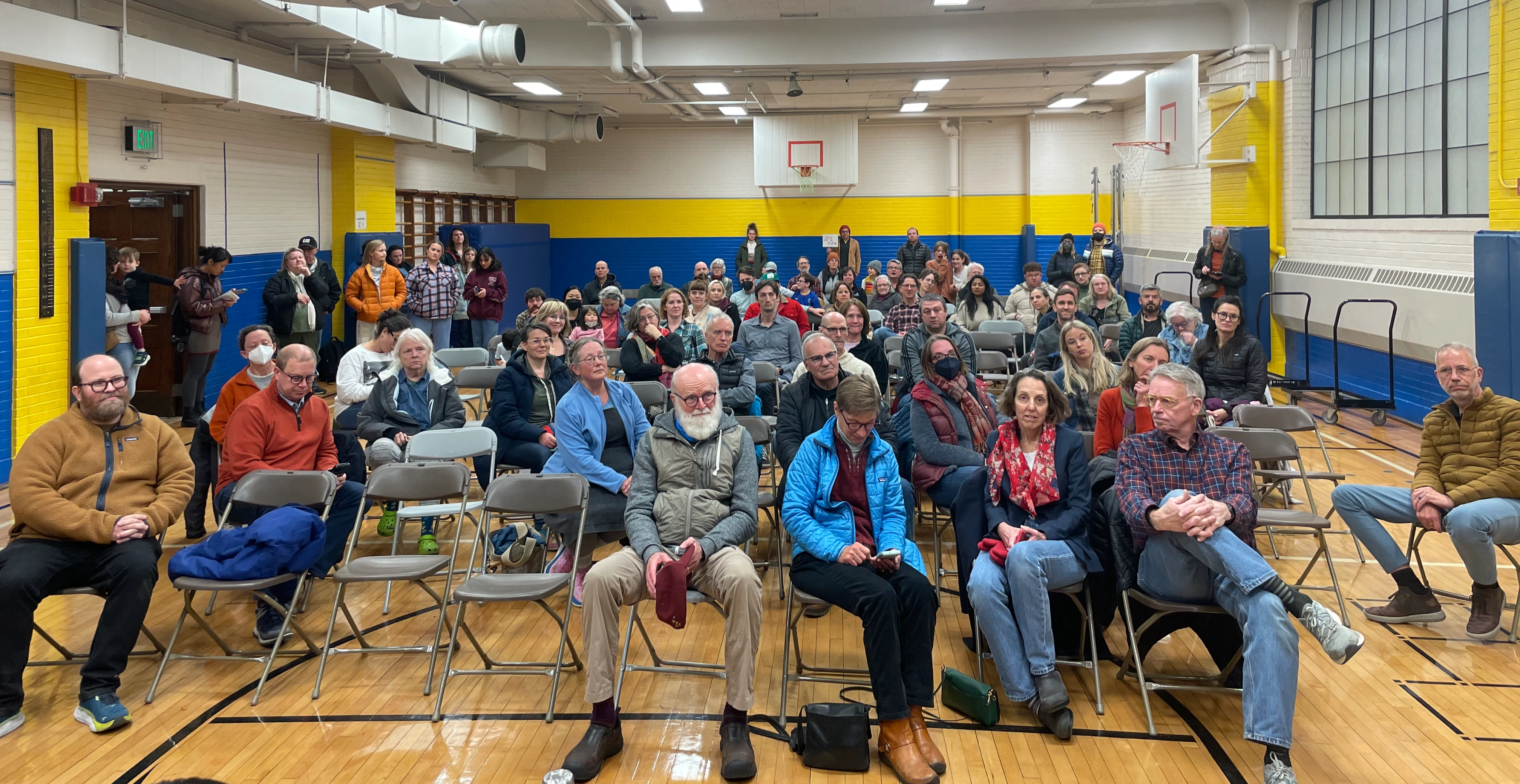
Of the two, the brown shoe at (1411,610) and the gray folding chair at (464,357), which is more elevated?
the gray folding chair at (464,357)

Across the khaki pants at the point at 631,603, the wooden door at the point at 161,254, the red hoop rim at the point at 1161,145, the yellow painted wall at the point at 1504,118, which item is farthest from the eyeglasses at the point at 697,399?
the red hoop rim at the point at 1161,145

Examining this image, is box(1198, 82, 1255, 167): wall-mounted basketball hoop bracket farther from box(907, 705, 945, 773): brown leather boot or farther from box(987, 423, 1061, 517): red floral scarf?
box(907, 705, 945, 773): brown leather boot

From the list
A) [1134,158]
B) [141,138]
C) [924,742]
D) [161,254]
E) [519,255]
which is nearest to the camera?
[924,742]

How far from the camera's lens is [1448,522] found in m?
5.07

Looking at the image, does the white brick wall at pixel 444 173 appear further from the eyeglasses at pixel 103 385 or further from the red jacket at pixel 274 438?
the eyeglasses at pixel 103 385

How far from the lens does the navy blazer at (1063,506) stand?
4484 millimetres

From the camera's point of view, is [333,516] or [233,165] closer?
[333,516]

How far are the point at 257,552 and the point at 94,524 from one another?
0.62m

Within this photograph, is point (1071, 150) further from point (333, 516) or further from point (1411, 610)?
point (333, 516)

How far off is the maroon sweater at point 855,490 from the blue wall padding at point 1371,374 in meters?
6.73

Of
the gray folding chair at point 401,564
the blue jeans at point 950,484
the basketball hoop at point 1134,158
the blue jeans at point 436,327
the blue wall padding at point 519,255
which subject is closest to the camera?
the gray folding chair at point 401,564

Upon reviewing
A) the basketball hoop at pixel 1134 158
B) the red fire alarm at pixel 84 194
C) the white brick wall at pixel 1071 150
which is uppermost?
the white brick wall at pixel 1071 150

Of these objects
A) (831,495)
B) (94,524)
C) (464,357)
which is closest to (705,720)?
(831,495)

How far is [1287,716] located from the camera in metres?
3.78
